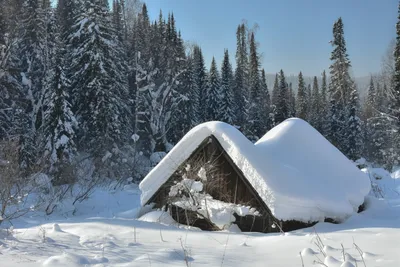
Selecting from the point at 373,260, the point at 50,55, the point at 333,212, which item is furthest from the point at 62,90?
the point at 373,260

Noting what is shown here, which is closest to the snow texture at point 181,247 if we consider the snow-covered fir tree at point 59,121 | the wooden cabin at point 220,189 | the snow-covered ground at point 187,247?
the snow-covered ground at point 187,247

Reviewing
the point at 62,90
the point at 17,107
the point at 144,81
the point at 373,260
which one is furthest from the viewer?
the point at 144,81

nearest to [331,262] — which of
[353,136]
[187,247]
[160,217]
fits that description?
→ [187,247]

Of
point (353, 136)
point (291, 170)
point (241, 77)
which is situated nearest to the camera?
point (291, 170)

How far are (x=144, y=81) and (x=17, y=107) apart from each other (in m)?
13.3

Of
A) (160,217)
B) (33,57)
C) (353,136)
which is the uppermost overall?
(33,57)

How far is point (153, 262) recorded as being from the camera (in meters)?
4.43

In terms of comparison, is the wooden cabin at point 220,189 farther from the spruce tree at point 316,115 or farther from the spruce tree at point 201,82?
the spruce tree at point 316,115

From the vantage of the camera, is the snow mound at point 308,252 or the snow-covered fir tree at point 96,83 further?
the snow-covered fir tree at point 96,83

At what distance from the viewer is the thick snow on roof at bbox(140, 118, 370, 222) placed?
768cm

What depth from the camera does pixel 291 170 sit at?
27.2 feet

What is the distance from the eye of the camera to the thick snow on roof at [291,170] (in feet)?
25.2

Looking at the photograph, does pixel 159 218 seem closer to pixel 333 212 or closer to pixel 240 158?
pixel 240 158

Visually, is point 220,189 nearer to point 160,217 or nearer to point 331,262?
point 160,217
